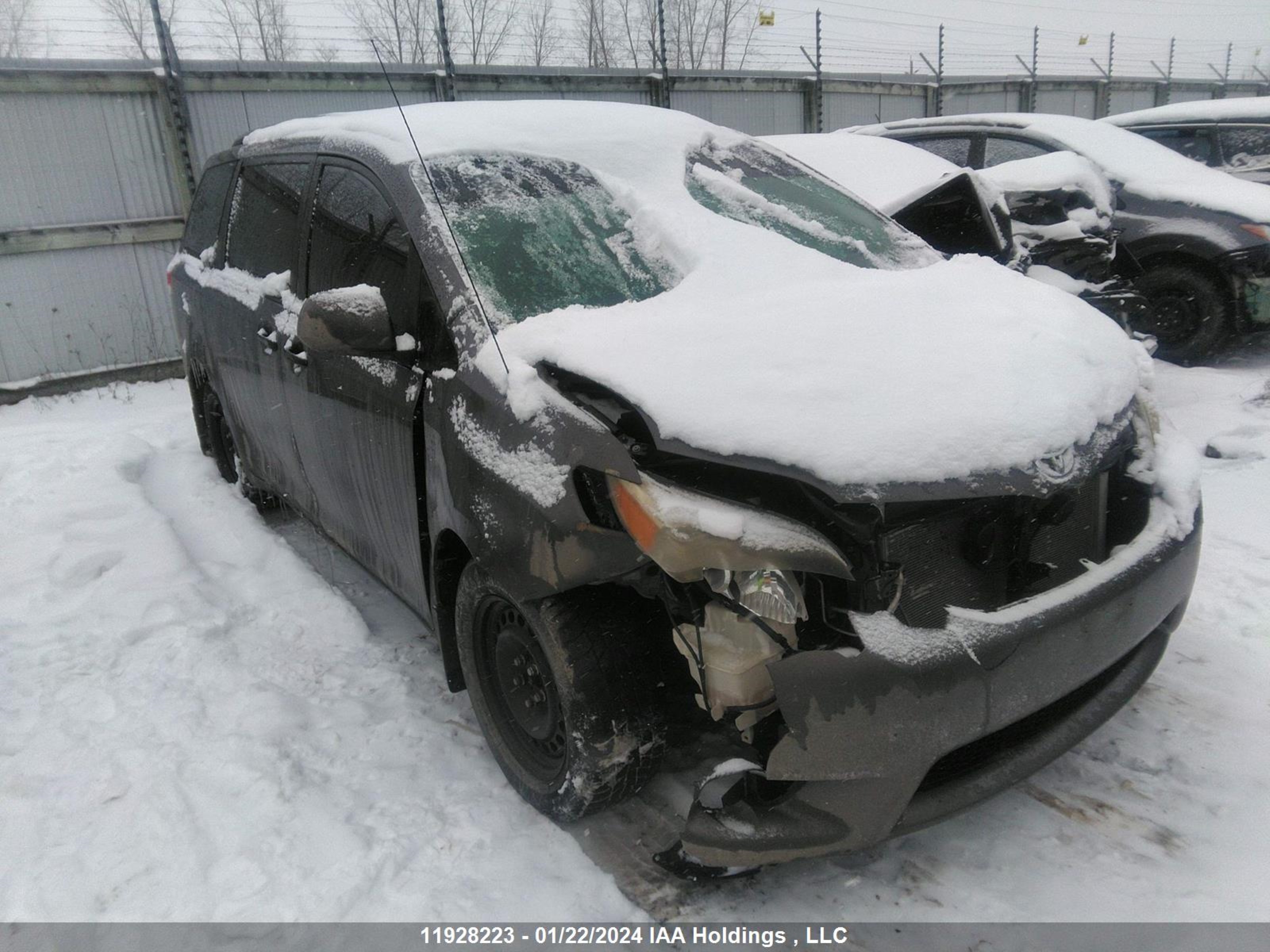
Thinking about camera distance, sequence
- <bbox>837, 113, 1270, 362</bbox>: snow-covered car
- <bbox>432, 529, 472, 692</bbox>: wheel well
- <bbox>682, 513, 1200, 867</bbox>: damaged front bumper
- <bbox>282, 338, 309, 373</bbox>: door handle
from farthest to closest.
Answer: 1. <bbox>837, 113, 1270, 362</bbox>: snow-covered car
2. <bbox>282, 338, 309, 373</bbox>: door handle
3. <bbox>432, 529, 472, 692</bbox>: wheel well
4. <bbox>682, 513, 1200, 867</bbox>: damaged front bumper

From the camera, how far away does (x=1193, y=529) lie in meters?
2.28

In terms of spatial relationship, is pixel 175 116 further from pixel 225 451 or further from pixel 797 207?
pixel 797 207

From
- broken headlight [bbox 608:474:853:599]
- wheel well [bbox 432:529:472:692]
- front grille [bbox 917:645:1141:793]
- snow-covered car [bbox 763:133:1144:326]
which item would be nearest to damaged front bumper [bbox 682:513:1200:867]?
front grille [bbox 917:645:1141:793]

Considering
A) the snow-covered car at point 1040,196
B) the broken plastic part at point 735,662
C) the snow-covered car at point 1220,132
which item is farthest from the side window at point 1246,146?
the broken plastic part at point 735,662

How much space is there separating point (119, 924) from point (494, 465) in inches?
55.2

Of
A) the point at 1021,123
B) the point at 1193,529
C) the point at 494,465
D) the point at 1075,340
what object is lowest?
the point at 1193,529

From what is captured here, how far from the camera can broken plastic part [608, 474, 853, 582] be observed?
70.4 inches

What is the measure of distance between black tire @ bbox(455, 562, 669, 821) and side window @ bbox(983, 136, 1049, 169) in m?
5.74

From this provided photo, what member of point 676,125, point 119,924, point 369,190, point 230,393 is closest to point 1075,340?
point 676,125

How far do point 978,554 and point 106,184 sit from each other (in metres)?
8.01

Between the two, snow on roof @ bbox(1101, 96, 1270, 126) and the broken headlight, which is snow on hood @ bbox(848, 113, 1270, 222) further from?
the broken headlight

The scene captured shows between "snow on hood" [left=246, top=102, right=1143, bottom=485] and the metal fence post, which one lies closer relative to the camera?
"snow on hood" [left=246, top=102, right=1143, bottom=485]

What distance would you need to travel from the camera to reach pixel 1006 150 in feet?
22.0

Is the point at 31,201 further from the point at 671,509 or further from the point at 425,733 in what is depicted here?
the point at 671,509
